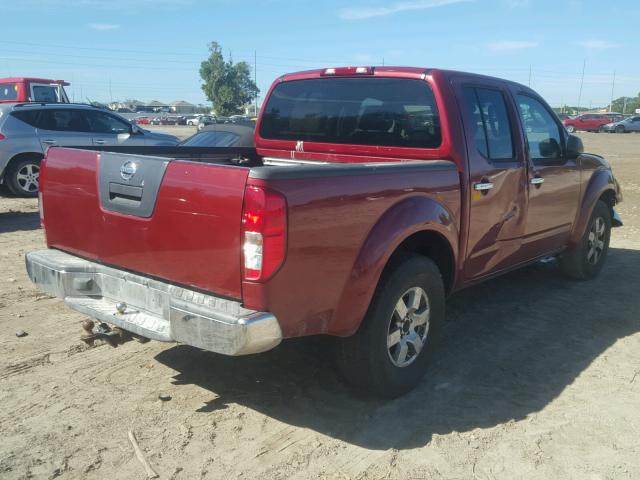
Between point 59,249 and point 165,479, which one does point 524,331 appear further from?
point 59,249

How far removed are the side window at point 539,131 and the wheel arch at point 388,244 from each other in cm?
153

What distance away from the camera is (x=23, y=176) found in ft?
34.6

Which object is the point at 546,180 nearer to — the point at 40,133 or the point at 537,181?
the point at 537,181

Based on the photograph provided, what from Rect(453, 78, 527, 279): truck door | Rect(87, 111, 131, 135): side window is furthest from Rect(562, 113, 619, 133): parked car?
Rect(453, 78, 527, 279): truck door

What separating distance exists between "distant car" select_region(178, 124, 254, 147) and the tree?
242 feet

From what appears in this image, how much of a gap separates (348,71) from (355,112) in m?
0.34

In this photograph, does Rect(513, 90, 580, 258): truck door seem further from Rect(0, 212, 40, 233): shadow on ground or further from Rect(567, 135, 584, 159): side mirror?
Rect(0, 212, 40, 233): shadow on ground

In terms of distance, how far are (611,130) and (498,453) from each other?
4937cm

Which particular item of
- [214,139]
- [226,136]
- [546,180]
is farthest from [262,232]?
[214,139]

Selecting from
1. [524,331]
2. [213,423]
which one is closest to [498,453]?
[213,423]

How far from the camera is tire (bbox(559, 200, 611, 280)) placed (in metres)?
6.02

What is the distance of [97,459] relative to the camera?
9.78ft

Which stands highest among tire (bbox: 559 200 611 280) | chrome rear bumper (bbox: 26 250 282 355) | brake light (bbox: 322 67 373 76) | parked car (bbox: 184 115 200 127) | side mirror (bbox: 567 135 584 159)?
brake light (bbox: 322 67 373 76)

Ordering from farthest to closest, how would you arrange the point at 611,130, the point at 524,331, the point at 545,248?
the point at 611,130
the point at 545,248
the point at 524,331
